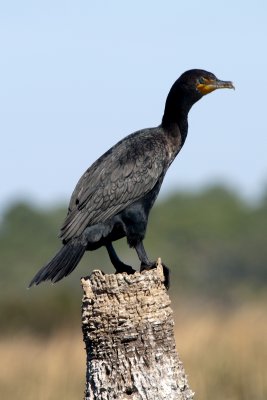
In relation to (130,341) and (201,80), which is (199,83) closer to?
(201,80)

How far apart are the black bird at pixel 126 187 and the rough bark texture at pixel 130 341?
1636mm

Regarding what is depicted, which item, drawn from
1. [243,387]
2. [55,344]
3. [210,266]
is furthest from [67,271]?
[210,266]

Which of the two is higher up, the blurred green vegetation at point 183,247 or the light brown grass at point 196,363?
the blurred green vegetation at point 183,247

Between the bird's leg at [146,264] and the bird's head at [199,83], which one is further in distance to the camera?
the bird's head at [199,83]

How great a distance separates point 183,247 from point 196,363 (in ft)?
155

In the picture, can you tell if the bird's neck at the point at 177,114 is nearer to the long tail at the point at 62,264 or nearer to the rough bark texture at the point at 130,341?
the long tail at the point at 62,264

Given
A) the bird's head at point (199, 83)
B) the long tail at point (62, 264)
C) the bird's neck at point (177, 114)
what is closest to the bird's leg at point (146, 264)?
the long tail at point (62, 264)

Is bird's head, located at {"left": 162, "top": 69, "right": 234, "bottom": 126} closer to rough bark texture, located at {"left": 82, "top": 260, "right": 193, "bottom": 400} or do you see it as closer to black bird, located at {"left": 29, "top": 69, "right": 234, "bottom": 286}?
black bird, located at {"left": 29, "top": 69, "right": 234, "bottom": 286}

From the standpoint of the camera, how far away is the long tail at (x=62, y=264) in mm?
6574

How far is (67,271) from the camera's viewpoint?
6.65 metres

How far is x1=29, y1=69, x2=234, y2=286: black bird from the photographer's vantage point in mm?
6934

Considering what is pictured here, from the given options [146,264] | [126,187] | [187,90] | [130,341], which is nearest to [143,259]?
[146,264]

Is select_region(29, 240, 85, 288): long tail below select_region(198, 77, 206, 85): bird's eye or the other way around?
below

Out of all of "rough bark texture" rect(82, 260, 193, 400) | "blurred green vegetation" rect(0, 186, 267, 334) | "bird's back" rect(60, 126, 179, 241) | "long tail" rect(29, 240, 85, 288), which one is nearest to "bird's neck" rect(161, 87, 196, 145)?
"bird's back" rect(60, 126, 179, 241)
